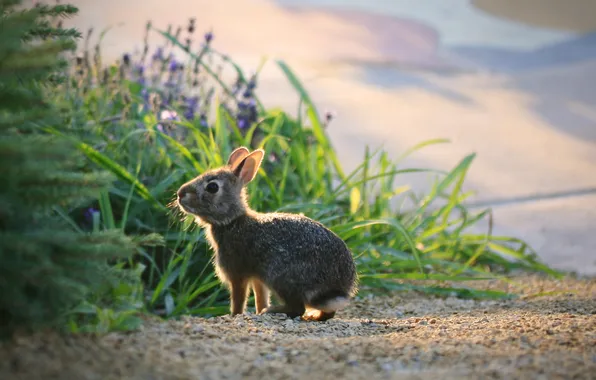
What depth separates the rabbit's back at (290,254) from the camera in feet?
12.0

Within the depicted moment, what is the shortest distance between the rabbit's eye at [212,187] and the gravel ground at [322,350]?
25.5 inches

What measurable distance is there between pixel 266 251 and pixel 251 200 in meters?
1.00

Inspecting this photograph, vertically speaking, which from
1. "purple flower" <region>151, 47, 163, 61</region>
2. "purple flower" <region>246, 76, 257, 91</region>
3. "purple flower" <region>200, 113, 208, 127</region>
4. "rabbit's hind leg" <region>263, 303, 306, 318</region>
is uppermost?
"purple flower" <region>151, 47, 163, 61</region>

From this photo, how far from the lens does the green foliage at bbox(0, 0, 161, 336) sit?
235 centimetres

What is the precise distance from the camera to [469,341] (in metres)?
3.02

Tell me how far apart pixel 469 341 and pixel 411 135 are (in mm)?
4857

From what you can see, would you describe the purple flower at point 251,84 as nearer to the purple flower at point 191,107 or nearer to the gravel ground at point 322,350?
the purple flower at point 191,107

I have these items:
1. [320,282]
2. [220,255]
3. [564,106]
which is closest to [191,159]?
[220,255]

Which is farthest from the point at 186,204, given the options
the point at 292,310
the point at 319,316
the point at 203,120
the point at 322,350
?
the point at 203,120

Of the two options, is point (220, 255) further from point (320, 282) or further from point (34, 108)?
point (34, 108)

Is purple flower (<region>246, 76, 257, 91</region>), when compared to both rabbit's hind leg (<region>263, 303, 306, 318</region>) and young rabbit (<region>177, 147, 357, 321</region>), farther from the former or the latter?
rabbit's hind leg (<region>263, 303, 306, 318</region>)

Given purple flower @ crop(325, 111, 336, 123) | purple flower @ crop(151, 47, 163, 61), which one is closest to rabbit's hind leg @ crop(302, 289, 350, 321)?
purple flower @ crop(325, 111, 336, 123)

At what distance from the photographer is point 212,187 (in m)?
3.93

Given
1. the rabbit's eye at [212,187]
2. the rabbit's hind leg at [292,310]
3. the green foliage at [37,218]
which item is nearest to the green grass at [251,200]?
the rabbit's eye at [212,187]
